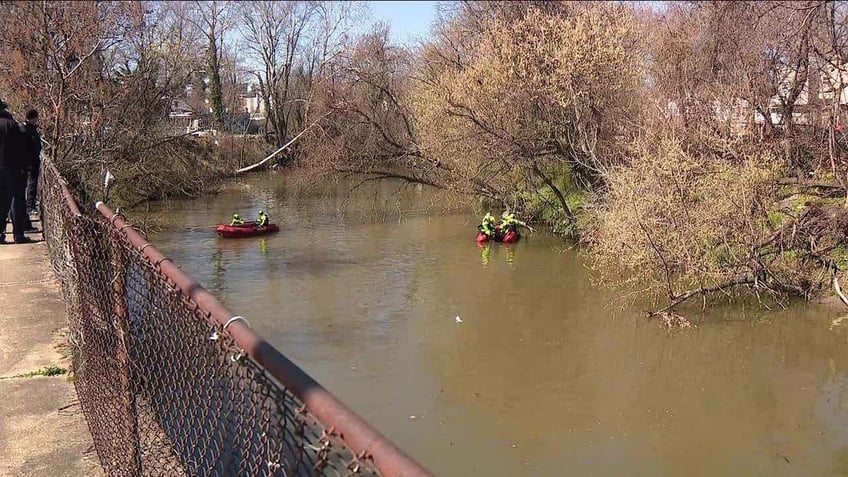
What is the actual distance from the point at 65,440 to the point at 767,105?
42.4 ft

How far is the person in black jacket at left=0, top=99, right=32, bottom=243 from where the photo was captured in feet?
24.8

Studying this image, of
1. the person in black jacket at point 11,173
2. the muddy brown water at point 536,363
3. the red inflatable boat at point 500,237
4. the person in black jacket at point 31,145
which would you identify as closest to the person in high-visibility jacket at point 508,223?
the red inflatable boat at point 500,237

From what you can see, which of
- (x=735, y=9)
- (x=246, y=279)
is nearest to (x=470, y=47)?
(x=735, y=9)

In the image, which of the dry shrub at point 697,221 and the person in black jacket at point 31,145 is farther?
the dry shrub at point 697,221

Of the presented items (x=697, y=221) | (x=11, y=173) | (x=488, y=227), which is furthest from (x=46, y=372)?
(x=488, y=227)

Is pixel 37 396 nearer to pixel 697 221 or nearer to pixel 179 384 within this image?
pixel 179 384

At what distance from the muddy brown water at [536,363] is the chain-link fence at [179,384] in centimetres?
364

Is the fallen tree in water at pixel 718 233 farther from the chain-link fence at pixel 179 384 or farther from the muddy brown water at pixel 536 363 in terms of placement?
the chain-link fence at pixel 179 384

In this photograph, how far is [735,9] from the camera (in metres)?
18.5

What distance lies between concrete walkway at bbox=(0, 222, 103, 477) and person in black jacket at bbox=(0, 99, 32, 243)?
6.62 feet

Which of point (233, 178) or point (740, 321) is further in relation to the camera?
point (233, 178)

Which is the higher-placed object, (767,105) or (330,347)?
(767,105)

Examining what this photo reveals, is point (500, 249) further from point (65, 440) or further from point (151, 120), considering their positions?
point (65, 440)

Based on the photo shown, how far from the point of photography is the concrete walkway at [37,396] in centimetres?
307
